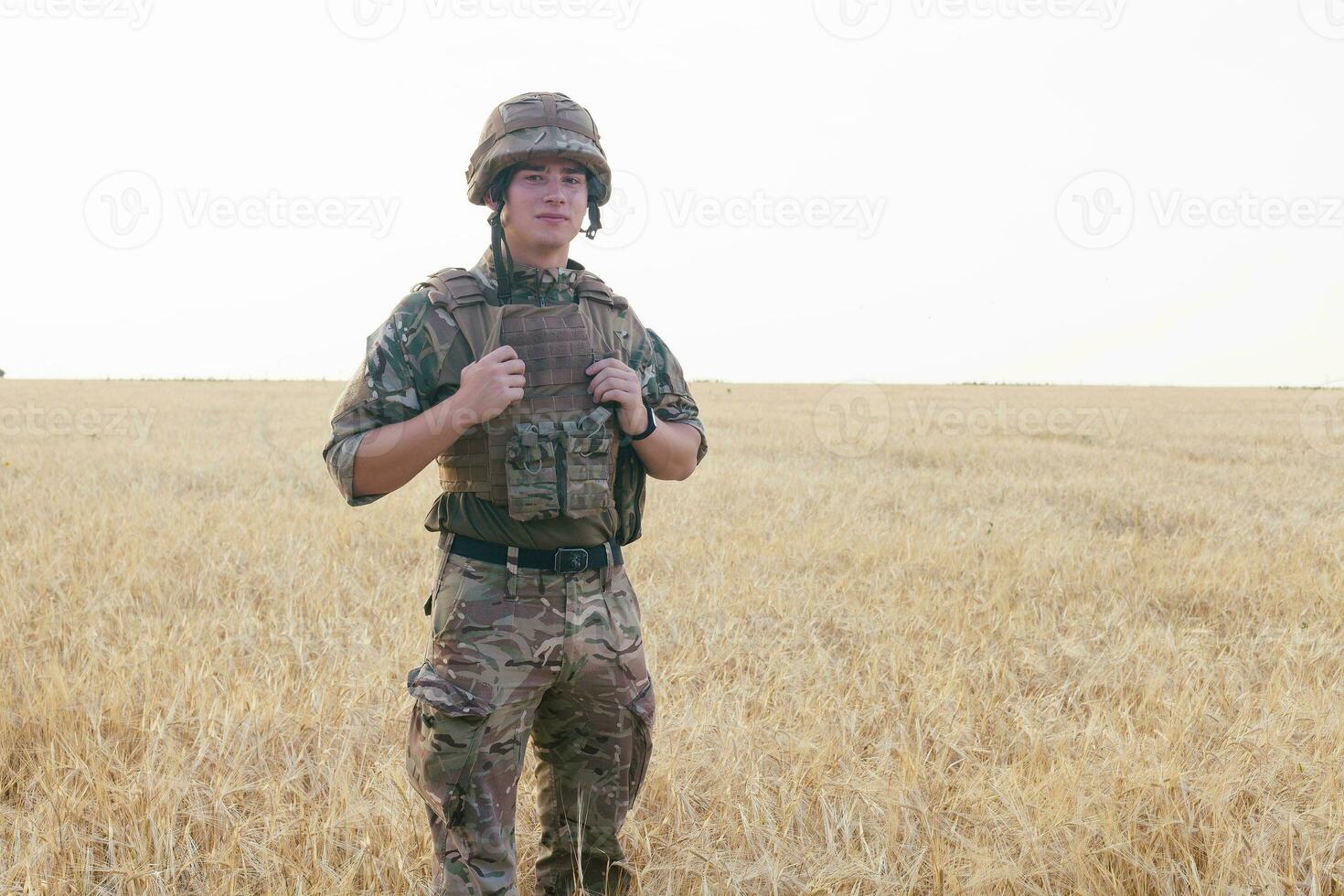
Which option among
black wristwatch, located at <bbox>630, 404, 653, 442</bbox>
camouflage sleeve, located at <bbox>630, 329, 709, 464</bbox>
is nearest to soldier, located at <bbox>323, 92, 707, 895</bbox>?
black wristwatch, located at <bbox>630, 404, 653, 442</bbox>

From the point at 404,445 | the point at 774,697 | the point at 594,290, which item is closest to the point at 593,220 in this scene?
the point at 594,290

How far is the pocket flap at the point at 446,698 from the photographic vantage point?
2.09 metres

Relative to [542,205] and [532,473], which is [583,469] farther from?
[542,205]

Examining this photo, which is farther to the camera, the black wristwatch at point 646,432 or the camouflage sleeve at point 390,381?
the black wristwatch at point 646,432

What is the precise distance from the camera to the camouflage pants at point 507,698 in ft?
6.98

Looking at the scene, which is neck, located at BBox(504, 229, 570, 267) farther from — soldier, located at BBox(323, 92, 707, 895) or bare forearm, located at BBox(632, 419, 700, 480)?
bare forearm, located at BBox(632, 419, 700, 480)

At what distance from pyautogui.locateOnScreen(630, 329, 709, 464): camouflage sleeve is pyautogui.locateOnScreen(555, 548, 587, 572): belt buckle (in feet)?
1.45

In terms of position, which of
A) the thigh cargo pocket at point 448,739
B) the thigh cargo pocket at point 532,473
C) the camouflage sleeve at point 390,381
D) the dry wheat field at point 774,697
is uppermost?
the camouflage sleeve at point 390,381

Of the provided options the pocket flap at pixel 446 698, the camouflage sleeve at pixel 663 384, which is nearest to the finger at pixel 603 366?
the camouflage sleeve at pixel 663 384

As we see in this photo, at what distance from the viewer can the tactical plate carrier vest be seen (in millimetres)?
2131

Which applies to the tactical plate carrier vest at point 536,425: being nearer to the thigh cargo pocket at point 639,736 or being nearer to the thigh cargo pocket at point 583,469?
the thigh cargo pocket at point 583,469

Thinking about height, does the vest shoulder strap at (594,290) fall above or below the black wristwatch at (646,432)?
above

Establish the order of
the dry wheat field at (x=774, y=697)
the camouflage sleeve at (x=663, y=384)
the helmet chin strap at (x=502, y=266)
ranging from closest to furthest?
the helmet chin strap at (x=502, y=266) → the camouflage sleeve at (x=663, y=384) → the dry wheat field at (x=774, y=697)

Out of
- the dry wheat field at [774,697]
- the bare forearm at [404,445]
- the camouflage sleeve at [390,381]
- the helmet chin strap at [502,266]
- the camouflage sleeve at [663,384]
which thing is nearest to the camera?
the bare forearm at [404,445]
